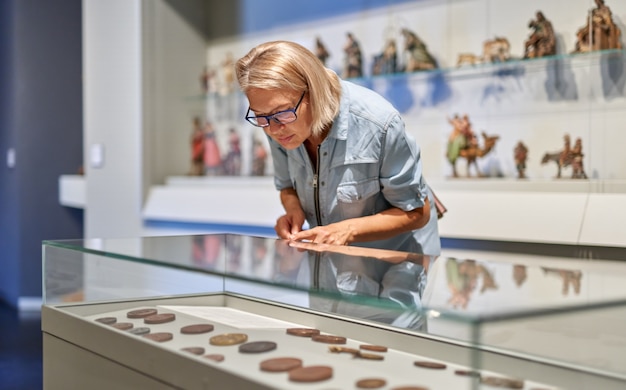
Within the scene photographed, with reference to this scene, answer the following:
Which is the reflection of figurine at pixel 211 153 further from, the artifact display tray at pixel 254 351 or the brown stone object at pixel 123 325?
the brown stone object at pixel 123 325

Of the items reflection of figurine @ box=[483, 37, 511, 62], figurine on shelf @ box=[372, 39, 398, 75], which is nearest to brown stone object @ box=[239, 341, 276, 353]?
reflection of figurine @ box=[483, 37, 511, 62]

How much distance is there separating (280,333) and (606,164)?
229 centimetres

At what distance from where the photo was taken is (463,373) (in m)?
1.19

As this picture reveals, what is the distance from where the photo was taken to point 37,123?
7051mm

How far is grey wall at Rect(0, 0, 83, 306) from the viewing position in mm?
6973

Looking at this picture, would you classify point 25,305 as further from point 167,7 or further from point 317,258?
point 317,258

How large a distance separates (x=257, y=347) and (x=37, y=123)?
621cm

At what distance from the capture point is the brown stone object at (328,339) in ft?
4.85

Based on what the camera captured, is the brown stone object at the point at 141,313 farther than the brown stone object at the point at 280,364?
Yes

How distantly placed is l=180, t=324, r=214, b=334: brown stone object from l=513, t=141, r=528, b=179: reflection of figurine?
2388 mm

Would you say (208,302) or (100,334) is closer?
(100,334)

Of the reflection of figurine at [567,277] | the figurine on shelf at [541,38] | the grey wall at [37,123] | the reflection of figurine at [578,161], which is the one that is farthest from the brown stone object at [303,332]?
the grey wall at [37,123]

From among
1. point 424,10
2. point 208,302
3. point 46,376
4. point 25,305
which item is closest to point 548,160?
point 424,10

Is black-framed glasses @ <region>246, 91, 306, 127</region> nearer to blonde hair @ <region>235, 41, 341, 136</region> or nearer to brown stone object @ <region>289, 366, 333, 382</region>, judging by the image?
blonde hair @ <region>235, 41, 341, 136</region>
